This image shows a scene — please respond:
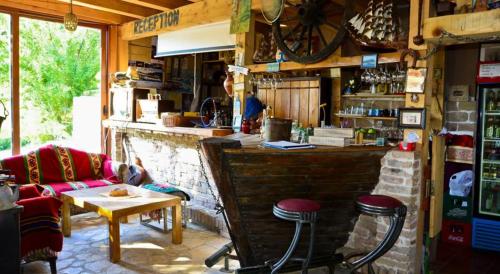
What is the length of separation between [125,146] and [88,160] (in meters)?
0.92

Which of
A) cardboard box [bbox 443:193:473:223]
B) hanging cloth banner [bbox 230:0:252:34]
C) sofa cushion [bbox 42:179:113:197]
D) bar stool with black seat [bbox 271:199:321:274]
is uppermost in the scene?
hanging cloth banner [bbox 230:0:252:34]

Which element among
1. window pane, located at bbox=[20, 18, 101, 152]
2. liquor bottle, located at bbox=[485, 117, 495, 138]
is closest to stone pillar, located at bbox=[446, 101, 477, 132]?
liquor bottle, located at bbox=[485, 117, 495, 138]

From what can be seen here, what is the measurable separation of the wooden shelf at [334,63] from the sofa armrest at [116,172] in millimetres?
2485

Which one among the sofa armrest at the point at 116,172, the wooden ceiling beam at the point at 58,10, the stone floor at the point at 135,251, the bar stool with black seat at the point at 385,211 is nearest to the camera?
the bar stool with black seat at the point at 385,211

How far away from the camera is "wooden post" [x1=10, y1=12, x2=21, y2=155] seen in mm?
5468

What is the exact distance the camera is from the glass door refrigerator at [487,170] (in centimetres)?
438

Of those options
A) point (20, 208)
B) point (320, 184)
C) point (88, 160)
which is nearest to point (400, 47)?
point (320, 184)

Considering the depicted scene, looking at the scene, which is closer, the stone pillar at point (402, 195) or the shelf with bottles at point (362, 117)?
the stone pillar at point (402, 195)

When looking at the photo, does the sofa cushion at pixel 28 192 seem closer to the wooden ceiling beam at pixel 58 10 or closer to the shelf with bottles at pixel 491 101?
the wooden ceiling beam at pixel 58 10

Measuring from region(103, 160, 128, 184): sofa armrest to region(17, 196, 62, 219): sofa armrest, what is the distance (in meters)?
2.09

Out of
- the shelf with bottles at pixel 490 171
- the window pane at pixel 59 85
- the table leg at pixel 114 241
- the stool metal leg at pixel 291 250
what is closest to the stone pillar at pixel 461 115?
the shelf with bottles at pixel 490 171

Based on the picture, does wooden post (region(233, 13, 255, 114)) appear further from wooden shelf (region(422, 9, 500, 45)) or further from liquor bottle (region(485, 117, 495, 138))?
liquor bottle (region(485, 117, 495, 138))

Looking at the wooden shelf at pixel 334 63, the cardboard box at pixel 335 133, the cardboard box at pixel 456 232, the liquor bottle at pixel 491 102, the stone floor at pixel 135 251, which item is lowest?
the stone floor at pixel 135 251

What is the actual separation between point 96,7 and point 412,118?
4.43 m
